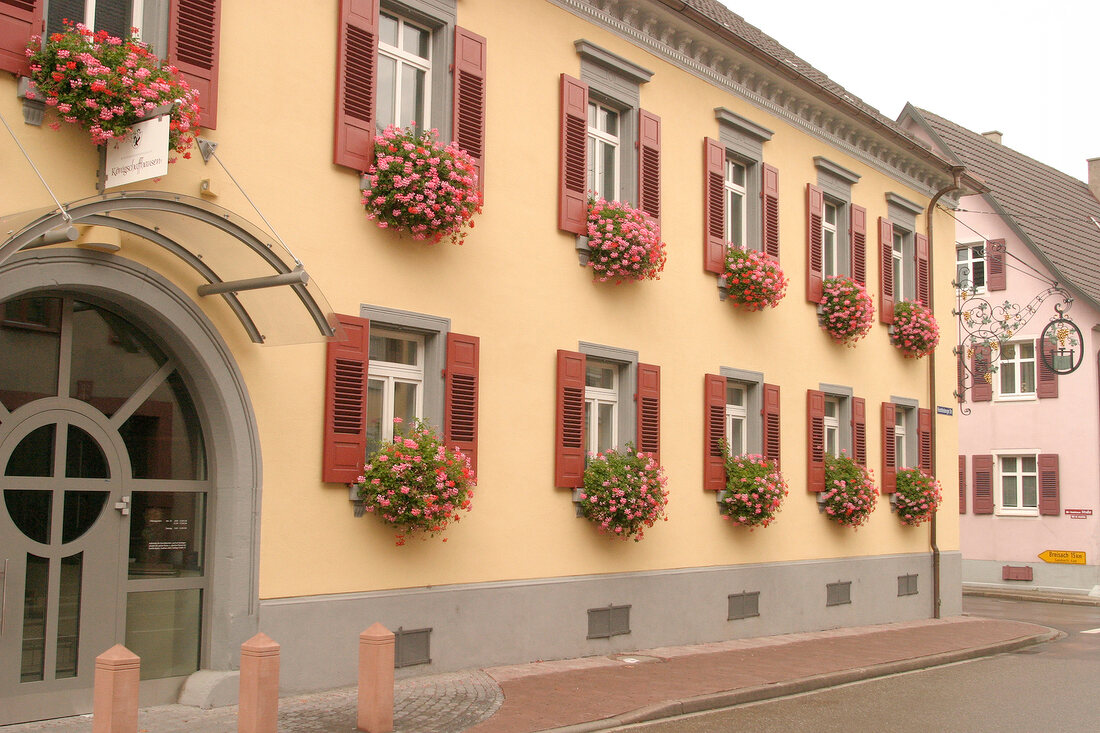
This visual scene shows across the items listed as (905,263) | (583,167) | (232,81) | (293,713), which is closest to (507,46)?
(583,167)

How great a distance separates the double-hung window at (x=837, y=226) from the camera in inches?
700

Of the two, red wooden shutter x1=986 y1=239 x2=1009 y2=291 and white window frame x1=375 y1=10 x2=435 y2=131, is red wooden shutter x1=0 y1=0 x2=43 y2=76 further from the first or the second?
red wooden shutter x1=986 y1=239 x2=1009 y2=291

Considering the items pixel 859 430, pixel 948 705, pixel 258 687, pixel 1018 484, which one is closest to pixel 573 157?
pixel 948 705

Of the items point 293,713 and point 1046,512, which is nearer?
point 293,713

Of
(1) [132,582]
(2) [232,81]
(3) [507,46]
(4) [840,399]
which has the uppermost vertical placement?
(3) [507,46]

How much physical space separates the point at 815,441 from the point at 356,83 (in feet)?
31.9

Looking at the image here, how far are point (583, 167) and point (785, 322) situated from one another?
517 cm

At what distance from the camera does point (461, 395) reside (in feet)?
36.7

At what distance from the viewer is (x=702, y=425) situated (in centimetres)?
1488

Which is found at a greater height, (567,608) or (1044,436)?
(1044,436)

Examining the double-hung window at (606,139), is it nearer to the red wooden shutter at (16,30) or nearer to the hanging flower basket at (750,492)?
the hanging flower basket at (750,492)

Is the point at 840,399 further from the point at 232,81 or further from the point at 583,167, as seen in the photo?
the point at 232,81

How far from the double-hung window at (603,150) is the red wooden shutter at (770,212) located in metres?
3.26

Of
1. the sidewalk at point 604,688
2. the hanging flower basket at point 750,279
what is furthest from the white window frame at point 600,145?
the sidewalk at point 604,688
